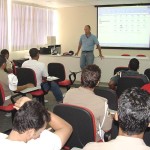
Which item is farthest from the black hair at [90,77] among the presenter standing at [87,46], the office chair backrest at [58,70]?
the presenter standing at [87,46]

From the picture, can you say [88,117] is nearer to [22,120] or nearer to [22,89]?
[22,120]

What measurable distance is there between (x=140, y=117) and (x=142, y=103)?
0.07 m

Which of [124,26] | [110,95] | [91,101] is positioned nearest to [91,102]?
[91,101]

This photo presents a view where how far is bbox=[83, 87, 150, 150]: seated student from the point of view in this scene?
1152 millimetres

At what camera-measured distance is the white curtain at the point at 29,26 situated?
25.9 ft

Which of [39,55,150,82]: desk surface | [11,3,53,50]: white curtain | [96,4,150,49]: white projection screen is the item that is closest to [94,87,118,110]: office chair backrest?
[39,55,150,82]: desk surface

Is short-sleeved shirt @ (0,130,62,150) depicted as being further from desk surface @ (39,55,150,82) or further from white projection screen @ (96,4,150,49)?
white projection screen @ (96,4,150,49)

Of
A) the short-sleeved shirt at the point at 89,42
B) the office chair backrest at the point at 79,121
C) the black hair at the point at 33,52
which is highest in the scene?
the short-sleeved shirt at the point at 89,42

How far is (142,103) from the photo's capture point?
121cm

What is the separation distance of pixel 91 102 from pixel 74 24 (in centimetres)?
804

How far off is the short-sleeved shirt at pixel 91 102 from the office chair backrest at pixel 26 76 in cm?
221

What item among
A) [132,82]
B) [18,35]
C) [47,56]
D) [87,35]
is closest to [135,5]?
[87,35]

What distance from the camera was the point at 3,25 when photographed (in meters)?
7.38

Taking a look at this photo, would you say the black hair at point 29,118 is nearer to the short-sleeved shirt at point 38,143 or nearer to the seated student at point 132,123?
the short-sleeved shirt at point 38,143
